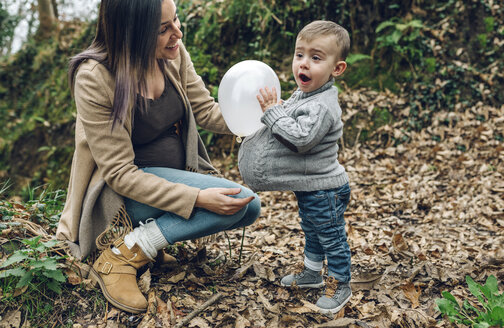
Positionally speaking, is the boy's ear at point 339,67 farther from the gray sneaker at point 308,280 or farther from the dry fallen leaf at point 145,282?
the dry fallen leaf at point 145,282

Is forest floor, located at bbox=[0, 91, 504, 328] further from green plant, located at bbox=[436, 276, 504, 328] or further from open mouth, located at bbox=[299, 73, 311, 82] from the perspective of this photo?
open mouth, located at bbox=[299, 73, 311, 82]

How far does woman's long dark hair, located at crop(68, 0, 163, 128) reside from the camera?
230 centimetres

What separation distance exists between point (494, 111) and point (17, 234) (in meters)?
6.18

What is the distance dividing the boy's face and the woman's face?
78 cm

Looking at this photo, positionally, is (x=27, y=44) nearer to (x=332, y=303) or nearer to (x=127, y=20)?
(x=127, y=20)

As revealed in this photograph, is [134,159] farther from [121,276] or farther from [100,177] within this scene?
[121,276]

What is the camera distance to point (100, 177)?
2586mm

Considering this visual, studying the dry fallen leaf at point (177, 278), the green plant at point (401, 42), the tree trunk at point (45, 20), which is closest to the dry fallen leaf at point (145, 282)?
the dry fallen leaf at point (177, 278)

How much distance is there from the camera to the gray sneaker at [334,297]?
256cm

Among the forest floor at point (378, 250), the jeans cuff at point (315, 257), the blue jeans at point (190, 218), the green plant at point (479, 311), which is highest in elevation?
the blue jeans at point (190, 218)

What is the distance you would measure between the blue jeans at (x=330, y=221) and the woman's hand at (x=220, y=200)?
15.0 inches

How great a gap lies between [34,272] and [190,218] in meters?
0.99

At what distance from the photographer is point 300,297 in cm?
279

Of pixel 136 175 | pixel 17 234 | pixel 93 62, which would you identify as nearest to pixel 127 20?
pixel 93 62
